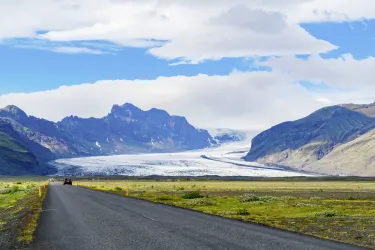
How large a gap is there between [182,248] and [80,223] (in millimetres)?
11258

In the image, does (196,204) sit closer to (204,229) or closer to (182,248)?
(204,229)

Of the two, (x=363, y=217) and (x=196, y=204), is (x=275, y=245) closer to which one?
(x=363, y=217)

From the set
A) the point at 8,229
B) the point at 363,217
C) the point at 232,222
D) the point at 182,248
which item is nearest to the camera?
the point at 182,248

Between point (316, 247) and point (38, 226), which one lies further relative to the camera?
point (38, 226)

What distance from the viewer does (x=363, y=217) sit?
31.4 m

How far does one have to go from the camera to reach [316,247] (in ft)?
60.0

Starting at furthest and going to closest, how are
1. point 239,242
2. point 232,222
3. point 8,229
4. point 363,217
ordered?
1. point 363,217
2. point 232,222
3. point 8,229
4. point 239,242

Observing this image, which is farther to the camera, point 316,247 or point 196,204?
point 196,204

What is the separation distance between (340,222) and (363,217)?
3.73 m

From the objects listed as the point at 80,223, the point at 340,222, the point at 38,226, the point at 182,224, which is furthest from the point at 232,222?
the point at 38,226

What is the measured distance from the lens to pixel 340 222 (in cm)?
2853

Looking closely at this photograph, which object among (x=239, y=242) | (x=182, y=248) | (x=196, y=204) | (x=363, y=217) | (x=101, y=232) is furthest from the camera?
(x=196, y=204)

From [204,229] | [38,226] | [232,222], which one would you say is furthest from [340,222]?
[38,226]

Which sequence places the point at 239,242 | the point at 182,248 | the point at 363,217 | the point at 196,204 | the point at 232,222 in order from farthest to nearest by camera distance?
Answer: the point at 196,204
the point at 363,217
the point at 232,222
the point at 239,242
the point at 182,248
